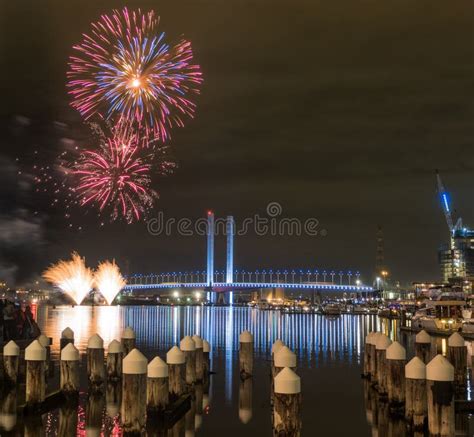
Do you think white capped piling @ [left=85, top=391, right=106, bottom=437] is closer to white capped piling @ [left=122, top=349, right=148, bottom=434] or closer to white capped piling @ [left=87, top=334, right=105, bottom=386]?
white capped piling @ [left=87, top=334, right=105, bottom=386]

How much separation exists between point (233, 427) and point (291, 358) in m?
2.54

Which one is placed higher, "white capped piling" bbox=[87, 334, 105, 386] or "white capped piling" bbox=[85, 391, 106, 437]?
"white capped piling" bbox=[87, 334, 105, 386]

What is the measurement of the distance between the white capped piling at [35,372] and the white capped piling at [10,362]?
267 cm

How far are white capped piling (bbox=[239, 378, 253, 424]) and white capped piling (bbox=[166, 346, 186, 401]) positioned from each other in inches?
87.2

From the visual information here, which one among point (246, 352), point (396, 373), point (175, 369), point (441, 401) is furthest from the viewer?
point (246, 352)

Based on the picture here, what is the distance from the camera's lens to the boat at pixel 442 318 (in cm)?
6272

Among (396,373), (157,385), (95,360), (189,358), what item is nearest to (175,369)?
(157,385)

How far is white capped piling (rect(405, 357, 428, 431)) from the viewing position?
1559cm

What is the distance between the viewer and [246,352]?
83.4 feet

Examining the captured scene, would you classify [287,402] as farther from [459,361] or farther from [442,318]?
[442,318]

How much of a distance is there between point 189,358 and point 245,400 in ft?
7.82

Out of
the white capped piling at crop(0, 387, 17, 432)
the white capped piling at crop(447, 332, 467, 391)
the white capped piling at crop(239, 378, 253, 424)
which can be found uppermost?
the white capped piling at crop(447, 332, 467, 391)

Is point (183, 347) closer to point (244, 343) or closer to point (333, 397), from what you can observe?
point (244, 343)

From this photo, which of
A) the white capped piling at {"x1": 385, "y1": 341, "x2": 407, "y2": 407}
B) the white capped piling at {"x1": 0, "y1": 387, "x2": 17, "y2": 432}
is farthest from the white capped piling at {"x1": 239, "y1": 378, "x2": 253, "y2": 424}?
the white capped piling at {"x1": 0, "y1": 387, "x2": 17, "y2": 432}
